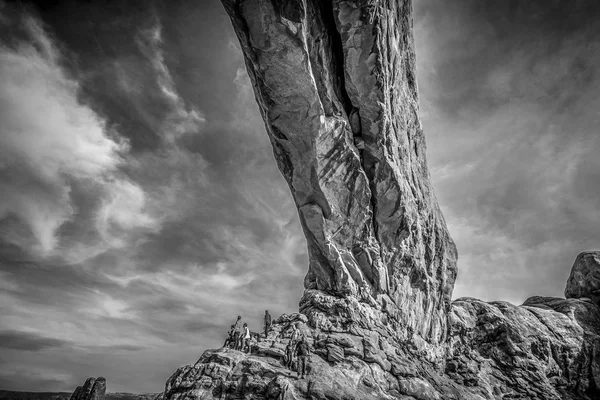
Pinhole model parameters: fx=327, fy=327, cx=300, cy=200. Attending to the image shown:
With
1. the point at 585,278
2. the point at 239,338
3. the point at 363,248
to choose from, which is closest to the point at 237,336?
the point at 239,338

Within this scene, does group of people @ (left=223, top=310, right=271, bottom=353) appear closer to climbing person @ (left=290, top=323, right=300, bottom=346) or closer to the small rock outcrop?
climbing person @ (left=290, top=323, right=300, bottom=346)

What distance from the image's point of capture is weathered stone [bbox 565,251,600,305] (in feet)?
153

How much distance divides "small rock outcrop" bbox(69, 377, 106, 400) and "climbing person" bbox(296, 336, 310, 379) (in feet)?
57.3

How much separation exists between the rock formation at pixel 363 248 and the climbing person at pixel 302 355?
1.45 ft

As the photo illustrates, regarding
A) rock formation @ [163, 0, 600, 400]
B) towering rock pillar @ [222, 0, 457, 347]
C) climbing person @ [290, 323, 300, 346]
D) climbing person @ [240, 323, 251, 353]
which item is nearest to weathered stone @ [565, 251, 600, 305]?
rock formation @ [163, 0, 600, 400]

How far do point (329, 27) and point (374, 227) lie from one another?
663 inches

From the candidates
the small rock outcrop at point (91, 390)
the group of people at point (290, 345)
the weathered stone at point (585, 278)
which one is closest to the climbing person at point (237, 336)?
the group of people at point (290, 345)

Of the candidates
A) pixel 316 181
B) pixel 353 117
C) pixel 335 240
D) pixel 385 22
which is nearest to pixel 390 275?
pixel 335 240

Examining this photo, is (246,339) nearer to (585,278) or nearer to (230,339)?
(230,339)

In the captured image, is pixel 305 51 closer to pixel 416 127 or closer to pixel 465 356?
pixel 416 127

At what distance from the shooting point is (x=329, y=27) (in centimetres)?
2528

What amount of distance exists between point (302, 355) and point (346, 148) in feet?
50.5

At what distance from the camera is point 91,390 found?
25641mm

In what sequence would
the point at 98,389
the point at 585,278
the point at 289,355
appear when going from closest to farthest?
the point at 289,355, the point at 98,389, the point at 585,278
